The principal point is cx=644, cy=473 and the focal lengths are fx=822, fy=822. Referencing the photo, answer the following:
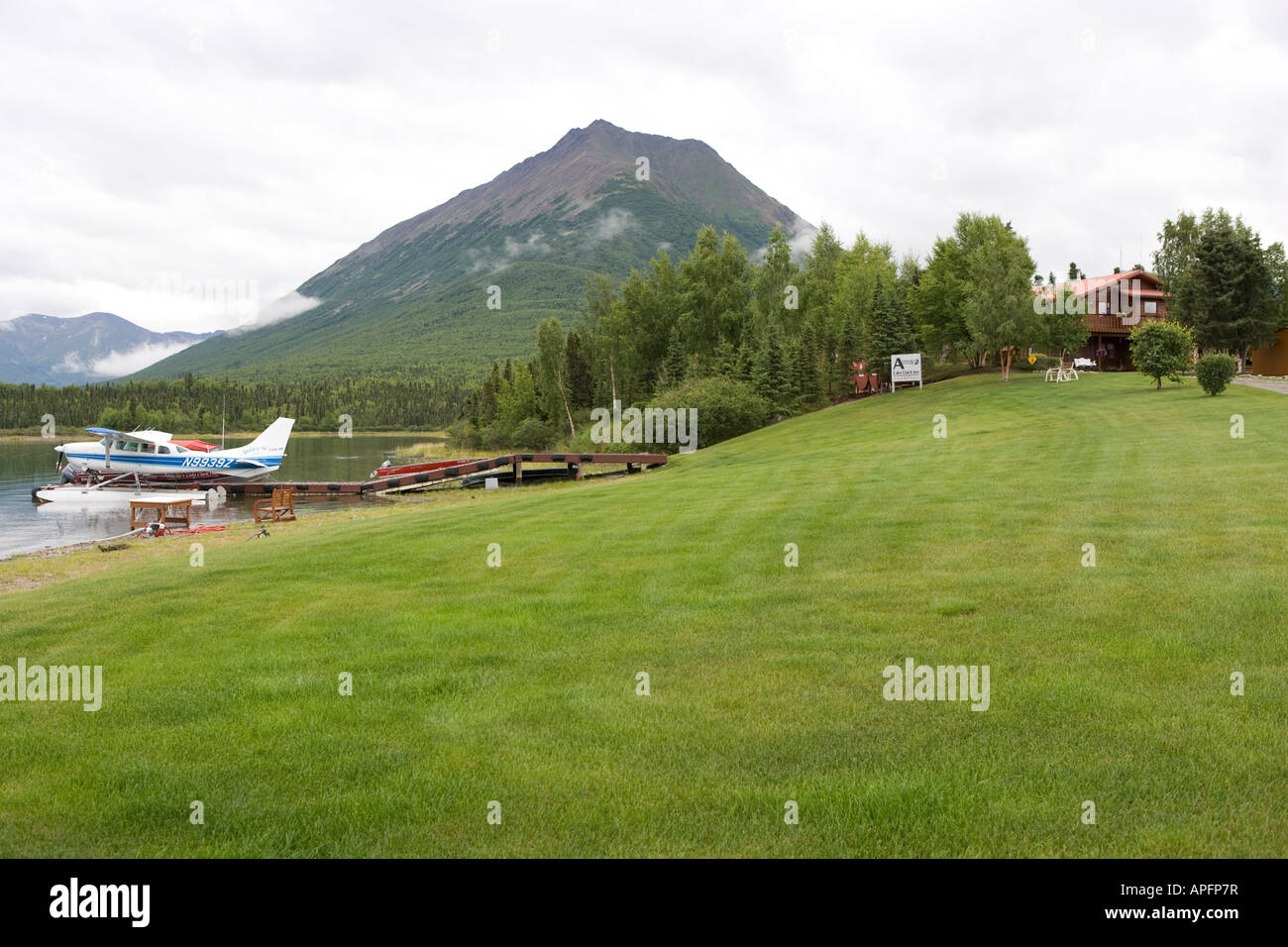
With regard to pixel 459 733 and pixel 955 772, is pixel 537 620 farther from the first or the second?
pixel 955 772

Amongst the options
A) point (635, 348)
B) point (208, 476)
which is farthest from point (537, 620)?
point (635, 348)

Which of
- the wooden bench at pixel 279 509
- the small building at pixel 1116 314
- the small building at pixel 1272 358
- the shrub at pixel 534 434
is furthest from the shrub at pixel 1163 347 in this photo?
the shrub at pixel 534 434

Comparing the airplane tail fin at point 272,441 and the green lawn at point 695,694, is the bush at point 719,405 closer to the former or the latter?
the airplane tail fin at point 272,441

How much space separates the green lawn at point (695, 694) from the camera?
5449 mm

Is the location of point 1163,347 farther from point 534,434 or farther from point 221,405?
point 221,405

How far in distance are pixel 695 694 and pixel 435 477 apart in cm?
4430

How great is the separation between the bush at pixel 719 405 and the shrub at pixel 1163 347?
23.7 metres

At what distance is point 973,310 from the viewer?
186ft

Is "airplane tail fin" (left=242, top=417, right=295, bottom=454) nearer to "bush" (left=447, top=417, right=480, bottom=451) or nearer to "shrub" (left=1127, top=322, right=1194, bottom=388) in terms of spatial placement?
"bush" (left=447, top=417, right=480, bottom=451)

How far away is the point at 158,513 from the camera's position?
3566 cm

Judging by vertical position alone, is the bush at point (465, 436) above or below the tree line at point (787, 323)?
below

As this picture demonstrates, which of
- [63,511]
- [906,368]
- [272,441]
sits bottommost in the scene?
[63,511]

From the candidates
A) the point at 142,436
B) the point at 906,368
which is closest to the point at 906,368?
the point at 906,368
